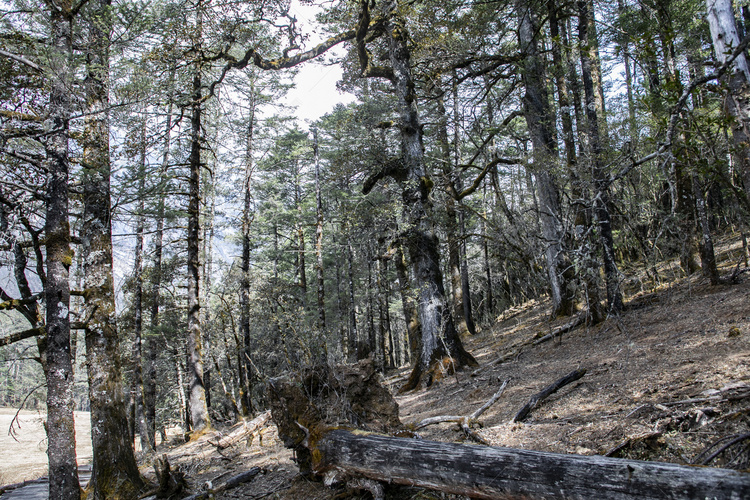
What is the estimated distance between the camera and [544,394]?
5.15 meters

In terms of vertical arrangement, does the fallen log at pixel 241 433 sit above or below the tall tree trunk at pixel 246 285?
below

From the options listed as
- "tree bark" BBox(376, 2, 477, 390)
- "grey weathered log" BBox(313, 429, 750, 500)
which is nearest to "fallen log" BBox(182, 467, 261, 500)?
"grey weathered log" BBox(313, 429, 750, 500)

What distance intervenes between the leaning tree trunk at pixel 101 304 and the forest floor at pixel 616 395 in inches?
50.1

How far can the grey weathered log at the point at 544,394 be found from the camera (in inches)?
190

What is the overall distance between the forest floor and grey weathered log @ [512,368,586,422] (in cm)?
8

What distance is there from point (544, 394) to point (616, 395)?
897mm

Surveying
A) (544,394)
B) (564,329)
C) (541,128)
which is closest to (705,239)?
(564,329)

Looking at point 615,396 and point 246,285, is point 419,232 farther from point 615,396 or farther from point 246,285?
point 246,285

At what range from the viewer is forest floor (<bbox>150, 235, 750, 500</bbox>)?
10.4 feet

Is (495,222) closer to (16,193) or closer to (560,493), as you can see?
(560,493)

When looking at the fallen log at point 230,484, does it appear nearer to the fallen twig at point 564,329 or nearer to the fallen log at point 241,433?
the fallen log at point 241,433

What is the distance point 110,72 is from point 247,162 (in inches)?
393

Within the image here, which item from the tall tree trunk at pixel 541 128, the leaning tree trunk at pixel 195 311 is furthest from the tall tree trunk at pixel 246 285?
the tall tree trunk at pixel 541 128

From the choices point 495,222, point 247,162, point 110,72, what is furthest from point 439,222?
point 247,162
